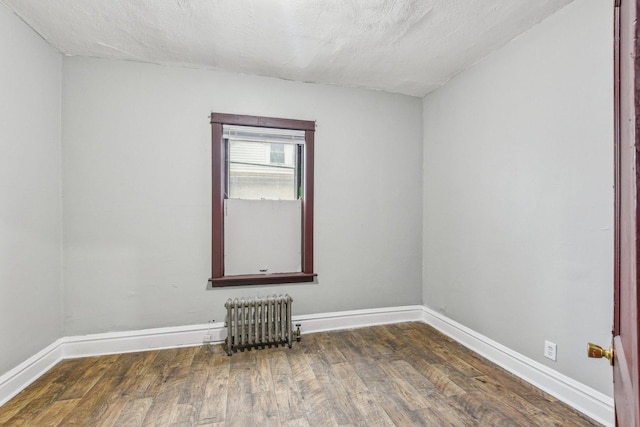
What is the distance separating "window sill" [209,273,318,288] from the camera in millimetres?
2887

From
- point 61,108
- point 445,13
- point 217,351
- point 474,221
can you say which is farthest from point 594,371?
point 61,108

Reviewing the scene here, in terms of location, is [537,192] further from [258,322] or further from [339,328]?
[258,322]

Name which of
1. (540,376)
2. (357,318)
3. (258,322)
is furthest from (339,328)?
(540,376)

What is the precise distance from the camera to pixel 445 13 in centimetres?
207

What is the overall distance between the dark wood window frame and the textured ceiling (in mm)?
470

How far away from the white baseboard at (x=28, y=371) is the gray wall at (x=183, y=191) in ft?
0.66

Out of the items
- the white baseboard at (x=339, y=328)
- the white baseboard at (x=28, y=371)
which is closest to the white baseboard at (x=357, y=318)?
the white baseboard at (x=339, y=328)

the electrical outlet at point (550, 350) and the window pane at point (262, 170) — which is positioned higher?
the window pane at point (262, 170)

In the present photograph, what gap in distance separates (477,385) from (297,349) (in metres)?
1.44

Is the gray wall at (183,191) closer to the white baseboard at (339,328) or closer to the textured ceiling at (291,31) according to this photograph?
the white baseboard at (339,328)

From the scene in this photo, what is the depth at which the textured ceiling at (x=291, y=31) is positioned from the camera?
6.57 feet

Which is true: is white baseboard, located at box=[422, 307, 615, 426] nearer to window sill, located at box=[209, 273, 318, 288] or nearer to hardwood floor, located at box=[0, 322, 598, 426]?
hardwood floor, located at box=[0, 322, 598, 426]

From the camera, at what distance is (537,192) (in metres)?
2.19

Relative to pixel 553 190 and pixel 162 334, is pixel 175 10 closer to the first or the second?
pixel 162 334
